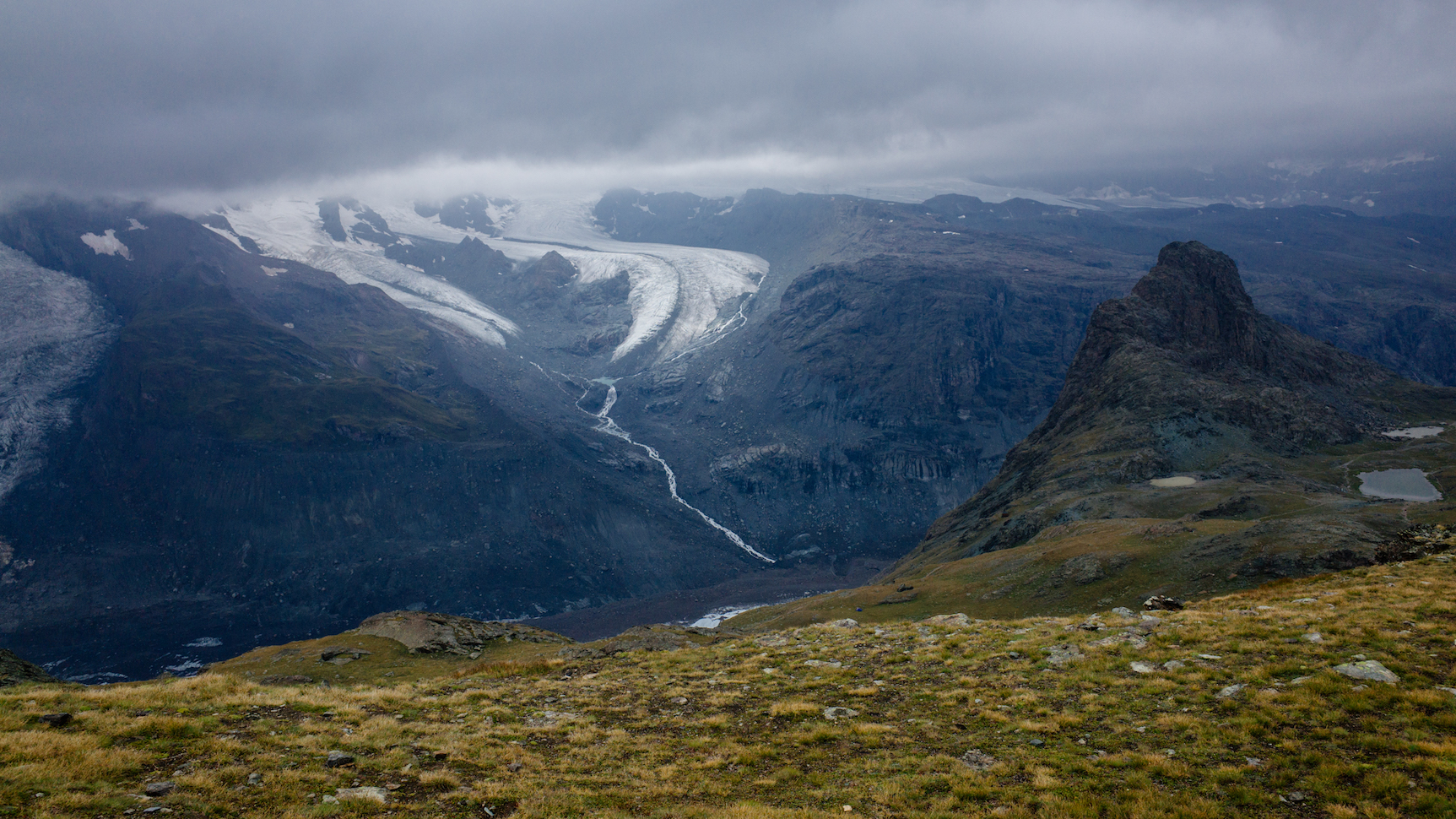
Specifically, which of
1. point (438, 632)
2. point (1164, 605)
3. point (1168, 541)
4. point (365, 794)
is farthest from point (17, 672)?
point (1168, 541)

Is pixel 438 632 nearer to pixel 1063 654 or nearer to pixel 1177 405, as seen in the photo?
pixel 1063 654

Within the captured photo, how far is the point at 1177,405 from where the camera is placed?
136 m

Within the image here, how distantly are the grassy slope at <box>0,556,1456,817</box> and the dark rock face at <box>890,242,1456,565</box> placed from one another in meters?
67.4

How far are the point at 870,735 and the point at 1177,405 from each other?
460 ft

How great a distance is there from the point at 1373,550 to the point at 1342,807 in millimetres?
43844

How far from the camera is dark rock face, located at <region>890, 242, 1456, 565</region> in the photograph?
12088 centimetres

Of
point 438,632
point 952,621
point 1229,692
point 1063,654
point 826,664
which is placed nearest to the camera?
point 1229,692

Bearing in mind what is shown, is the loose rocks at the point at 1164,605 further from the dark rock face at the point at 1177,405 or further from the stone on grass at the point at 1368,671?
the dark rock face at the point at 1177,405

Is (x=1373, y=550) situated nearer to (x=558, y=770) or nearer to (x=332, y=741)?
(x=558, y=770)

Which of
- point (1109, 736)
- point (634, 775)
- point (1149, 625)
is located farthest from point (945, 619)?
point (634, 775)

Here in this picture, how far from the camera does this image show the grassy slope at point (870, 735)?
16594 millimetres

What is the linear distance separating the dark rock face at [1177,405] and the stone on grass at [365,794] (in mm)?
89556

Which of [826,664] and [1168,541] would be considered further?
[1168,541]

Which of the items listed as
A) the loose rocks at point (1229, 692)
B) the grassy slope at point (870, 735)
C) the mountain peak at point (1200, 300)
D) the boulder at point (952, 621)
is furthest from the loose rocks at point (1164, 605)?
the mountain peak at point (1200, 300)
